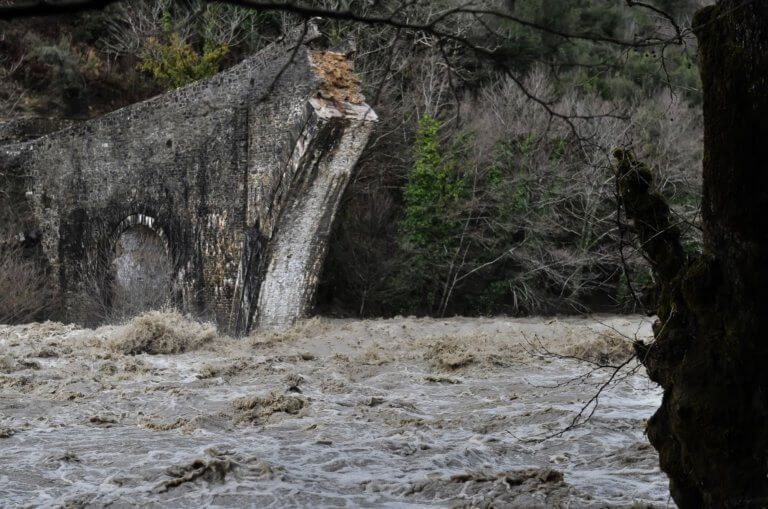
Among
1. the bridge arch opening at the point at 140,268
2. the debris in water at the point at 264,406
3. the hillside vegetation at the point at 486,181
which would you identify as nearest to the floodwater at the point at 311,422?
the debris in water at the point at 264,406

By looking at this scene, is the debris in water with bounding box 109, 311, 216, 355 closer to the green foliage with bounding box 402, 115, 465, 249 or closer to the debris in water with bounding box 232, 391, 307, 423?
the debris in water with bounding box 232, 391, 307, 423

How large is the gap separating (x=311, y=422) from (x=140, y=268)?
1109cm

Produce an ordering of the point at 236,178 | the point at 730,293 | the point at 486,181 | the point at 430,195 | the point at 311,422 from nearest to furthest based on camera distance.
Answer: the point at 730,293
the point at 311,422
the point at 236,178
the point at 430,195
the point at 486,181

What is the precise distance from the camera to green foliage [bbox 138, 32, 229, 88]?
26109 millimetres

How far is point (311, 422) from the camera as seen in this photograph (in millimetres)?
7910

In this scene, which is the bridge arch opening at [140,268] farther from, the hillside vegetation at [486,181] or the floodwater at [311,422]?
the hillside vegetation at [486,181]

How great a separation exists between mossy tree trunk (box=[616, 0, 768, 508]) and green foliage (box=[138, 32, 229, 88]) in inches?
915

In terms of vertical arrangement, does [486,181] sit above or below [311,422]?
above

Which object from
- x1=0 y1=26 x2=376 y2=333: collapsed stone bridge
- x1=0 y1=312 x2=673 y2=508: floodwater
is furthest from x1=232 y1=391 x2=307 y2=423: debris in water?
x1=0 y1=26 x2=376 y2=333: collapsed stone bridge

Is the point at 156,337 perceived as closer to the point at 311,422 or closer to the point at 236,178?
the point at 236,178

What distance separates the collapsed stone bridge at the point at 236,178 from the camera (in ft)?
50.1

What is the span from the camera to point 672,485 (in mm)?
4203

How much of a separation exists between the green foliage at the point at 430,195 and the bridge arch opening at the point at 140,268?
653 centimetres

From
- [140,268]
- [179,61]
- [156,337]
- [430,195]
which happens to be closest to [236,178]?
[140,268]
